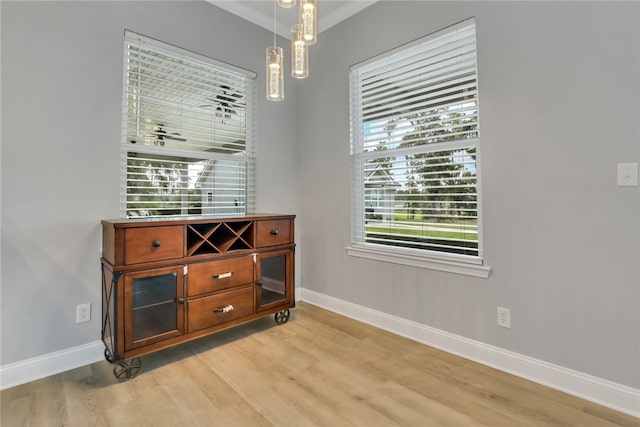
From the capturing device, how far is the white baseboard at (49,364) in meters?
1.80

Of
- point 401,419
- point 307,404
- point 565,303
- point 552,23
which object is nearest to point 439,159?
point 552,23

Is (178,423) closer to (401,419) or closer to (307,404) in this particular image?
(307,404)

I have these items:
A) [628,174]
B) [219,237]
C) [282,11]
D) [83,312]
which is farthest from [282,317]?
[282,11]

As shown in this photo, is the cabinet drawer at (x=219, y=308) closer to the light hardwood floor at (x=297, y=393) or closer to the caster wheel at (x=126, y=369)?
the light hardwood floor at (x=297, y=393)

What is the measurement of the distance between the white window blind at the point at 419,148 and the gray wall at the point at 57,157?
6.21ft

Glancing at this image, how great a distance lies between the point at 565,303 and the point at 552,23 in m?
1.60

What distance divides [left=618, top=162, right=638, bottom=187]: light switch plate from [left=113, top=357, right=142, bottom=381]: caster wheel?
2910 millimetres

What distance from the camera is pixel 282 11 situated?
2.94m

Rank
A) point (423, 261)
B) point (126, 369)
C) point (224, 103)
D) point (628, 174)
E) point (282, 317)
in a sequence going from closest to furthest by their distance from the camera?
point (628, 174), point (126, 369), point (423, 261), point (282, 317), point (224, 103)

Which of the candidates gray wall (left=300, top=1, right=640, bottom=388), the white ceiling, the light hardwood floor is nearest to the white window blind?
gray wall (left=300, top=1, right=640, bottom=388)

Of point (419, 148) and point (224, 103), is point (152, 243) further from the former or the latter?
point (419, 148)

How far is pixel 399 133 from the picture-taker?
259 centimetres

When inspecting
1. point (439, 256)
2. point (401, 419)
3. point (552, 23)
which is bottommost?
point (401, 419)

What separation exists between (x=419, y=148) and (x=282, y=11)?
1871mm
